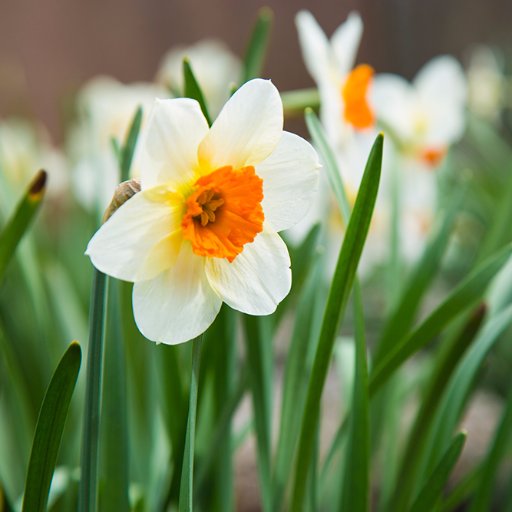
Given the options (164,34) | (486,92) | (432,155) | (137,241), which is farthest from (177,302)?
(164,34)

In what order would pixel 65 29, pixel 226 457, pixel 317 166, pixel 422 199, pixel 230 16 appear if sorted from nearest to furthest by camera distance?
pixel 317 166 < pixel 226 457 < pixel 422 199 < pixel 65 29 < pixel 230 16

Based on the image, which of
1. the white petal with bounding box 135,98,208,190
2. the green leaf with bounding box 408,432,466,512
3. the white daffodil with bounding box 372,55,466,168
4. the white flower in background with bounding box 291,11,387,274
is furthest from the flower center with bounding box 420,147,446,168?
the white petal with bounding box 135,98,208,190

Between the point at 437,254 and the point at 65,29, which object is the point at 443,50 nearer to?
the point at 65,29

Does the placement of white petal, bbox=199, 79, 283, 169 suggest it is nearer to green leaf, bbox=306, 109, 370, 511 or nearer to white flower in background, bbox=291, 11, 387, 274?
green leaf, bbox=306, 109, 370, 511

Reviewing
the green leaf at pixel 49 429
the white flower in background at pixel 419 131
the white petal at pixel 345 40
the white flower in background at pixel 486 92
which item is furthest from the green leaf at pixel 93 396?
the white flower in background at pixel 486 92

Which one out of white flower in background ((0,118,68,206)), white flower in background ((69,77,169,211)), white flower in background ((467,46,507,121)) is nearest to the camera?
white flower in background ((69,77,169,211))

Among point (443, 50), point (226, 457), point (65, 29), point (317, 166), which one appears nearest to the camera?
point (317, 166)

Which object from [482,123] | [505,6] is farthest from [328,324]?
[505,6]
